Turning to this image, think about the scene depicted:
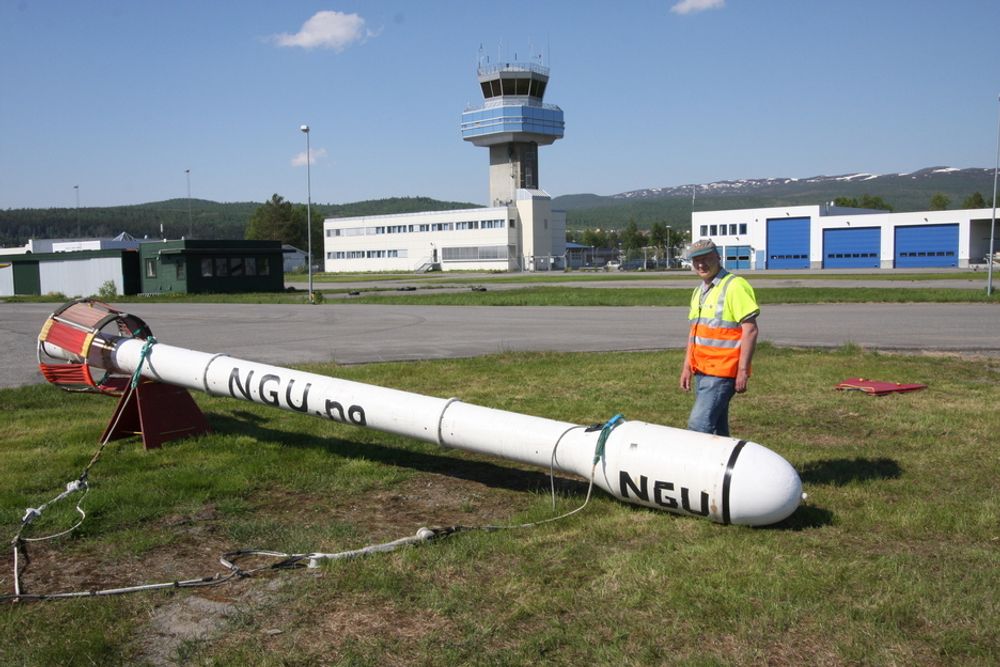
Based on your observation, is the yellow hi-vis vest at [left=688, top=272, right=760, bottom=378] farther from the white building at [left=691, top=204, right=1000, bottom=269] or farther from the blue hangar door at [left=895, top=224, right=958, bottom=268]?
the blue hangar door at [left=895, top=224, right=958, bottom=268]

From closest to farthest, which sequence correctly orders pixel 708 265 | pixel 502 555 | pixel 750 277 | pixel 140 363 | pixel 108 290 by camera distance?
pixel 502 555 → pixel 708 265 → pixel 140 363 → pixel 108 290 → pixel 750 277

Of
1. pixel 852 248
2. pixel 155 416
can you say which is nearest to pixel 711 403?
pixel 155 416

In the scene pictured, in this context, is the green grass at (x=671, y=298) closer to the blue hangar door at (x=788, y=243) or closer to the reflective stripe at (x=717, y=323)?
the reflective stripe at (x=717, y=323)

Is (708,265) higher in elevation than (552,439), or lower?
higher

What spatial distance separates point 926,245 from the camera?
85688 mm

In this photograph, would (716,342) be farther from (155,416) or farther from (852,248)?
(852,248)

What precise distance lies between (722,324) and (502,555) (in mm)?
2526

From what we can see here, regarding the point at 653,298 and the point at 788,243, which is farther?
the point at 788,243

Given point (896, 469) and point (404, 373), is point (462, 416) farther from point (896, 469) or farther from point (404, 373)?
point (404, 373)

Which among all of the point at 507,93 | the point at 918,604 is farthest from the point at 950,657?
the point at 507,93

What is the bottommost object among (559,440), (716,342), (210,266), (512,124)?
(559,440)

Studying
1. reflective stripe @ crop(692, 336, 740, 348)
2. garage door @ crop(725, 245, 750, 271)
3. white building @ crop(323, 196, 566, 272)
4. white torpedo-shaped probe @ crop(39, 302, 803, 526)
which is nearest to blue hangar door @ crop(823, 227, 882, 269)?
garage door @ crop(725, 245, 750, 271)

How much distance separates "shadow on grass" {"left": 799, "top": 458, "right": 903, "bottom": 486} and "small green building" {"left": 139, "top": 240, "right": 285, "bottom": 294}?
142ft

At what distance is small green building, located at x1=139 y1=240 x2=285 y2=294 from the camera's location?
4575 centimetres
